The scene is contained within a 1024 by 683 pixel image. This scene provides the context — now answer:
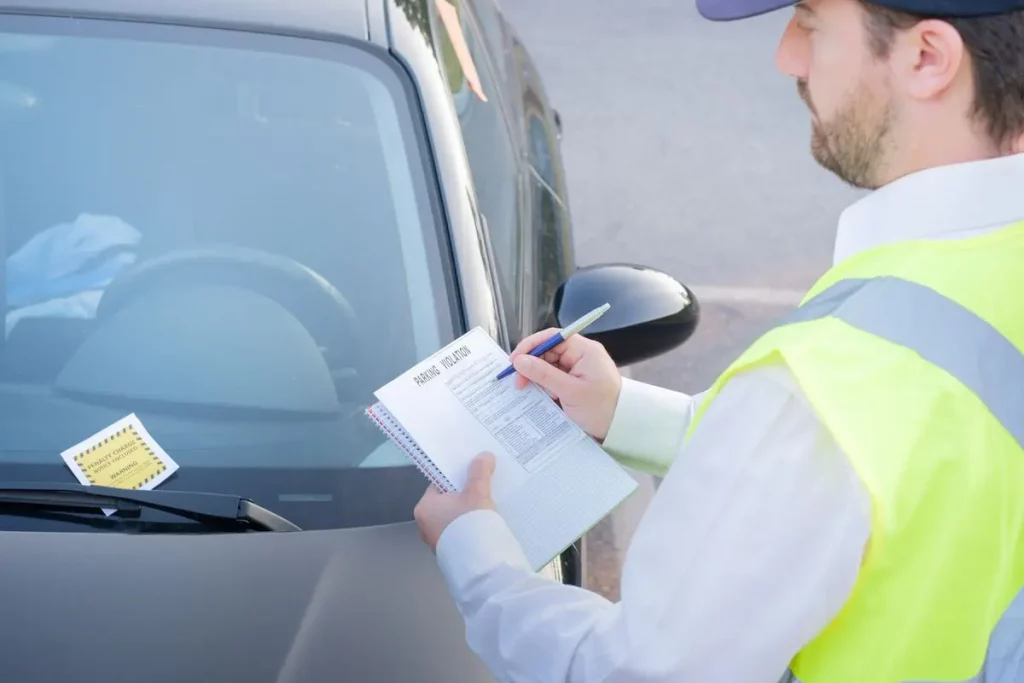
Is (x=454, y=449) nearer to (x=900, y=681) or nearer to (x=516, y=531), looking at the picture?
(x=516, y=531)

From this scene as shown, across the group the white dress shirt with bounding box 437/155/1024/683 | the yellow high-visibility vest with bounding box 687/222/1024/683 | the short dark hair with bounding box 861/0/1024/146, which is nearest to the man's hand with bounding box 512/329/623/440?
the white dress shirt with bounding box 437/155/1024/683

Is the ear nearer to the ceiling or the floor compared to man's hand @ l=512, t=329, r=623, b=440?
nearer to the ceiling

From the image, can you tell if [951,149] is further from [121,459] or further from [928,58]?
[121,459]

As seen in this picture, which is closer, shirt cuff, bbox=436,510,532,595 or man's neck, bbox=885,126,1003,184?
man's neck, bbox=885,126,1003,184

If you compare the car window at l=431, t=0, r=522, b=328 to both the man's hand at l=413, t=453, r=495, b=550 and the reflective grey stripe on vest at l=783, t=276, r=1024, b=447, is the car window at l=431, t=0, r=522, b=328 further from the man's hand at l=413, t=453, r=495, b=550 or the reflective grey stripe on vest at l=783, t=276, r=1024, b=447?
the reflective grey stripe on vest at l=783, t=276, r=1024, b=447

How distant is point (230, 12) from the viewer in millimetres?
1832

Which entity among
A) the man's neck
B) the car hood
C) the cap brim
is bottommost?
the car hood

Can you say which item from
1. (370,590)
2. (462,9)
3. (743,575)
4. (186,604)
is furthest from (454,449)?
(462,9)

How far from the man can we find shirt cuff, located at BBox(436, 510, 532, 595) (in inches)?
7.2

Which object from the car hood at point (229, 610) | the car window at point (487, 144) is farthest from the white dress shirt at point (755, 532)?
the car window at point (487, 144)

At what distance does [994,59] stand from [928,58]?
6 centimetres

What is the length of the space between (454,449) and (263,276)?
1.79ft

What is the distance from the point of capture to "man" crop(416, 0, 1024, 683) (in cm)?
87

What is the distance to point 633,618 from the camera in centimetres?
97
